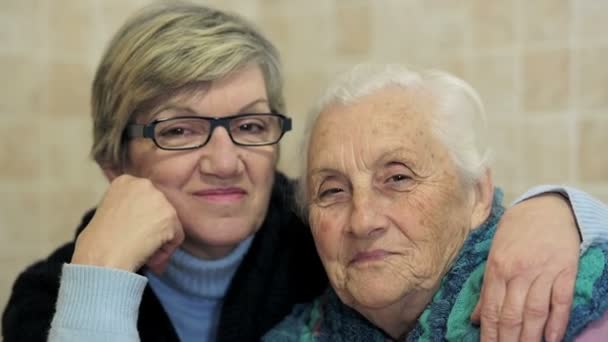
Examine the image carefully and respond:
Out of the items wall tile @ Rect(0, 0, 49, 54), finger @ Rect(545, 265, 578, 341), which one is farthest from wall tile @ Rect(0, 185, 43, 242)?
finger @ Rect(545, 265, 578, 341)

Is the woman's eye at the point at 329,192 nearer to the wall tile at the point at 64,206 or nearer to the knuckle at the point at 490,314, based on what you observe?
the knuckle at the point at 490,314

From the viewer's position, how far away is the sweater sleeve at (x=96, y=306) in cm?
119

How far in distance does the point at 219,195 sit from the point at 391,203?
1.52 ft

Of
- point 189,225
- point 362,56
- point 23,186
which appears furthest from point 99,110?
point 362,56

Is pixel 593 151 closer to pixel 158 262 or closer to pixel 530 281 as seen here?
pixel 530 281

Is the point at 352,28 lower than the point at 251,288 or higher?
higher

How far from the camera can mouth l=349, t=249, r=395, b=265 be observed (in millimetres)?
1190

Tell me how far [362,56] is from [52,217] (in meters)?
1.20

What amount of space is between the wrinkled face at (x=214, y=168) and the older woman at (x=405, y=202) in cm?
25

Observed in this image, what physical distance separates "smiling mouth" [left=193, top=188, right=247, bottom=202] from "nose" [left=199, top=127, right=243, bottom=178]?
39 millimetres

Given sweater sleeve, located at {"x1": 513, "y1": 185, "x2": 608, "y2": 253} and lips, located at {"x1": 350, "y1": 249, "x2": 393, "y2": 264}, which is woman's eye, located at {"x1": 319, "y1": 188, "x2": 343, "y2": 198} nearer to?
lips, located at {"x1": 350, "y1": 249, "x2": 393, "y2": 264}

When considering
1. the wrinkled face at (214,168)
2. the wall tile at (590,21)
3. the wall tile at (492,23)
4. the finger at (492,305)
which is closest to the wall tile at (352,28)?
the wall tile at (492,23)

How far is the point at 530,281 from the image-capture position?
100 centimetres

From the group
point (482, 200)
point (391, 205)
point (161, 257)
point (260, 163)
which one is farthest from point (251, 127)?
point (482, 200)
